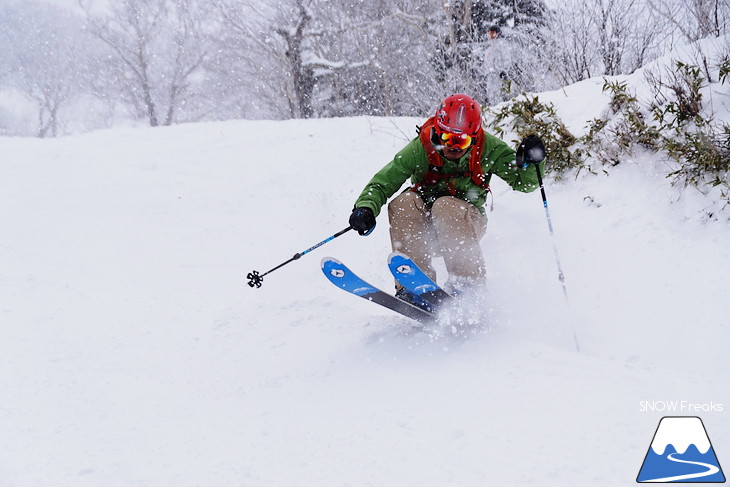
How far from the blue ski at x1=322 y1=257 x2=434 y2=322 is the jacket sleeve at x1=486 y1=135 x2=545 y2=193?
1268 millimetres

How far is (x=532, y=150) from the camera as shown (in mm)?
3662

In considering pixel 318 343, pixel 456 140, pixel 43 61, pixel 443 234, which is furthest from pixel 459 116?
pixel 43 61

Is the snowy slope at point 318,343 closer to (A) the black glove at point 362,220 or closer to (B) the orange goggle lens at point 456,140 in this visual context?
(A) the black glove at point 362,220

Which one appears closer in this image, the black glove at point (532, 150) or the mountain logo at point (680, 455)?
the mountain logo at point (680, 455)

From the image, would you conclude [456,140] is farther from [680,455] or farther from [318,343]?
[680,455]

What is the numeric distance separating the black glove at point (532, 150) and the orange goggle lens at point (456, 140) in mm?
392

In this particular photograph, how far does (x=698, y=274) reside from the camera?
12.3ft

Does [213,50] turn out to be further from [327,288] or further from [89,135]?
[327,288]

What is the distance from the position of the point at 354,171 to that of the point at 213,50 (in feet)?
66.5

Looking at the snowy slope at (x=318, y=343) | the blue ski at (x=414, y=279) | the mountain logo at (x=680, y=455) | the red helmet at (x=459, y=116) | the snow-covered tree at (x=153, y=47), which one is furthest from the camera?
the snow-covered tree at (x=153, y=47)

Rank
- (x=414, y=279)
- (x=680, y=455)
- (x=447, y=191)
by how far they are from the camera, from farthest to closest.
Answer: (x=447, y=191)
(x=414, y=279)
(x=680, y=455)

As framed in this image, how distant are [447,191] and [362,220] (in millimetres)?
758

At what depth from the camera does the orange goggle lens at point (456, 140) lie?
3623 mm

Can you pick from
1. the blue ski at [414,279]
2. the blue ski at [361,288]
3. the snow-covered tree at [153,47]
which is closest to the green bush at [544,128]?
the blue ski at [414,279]
